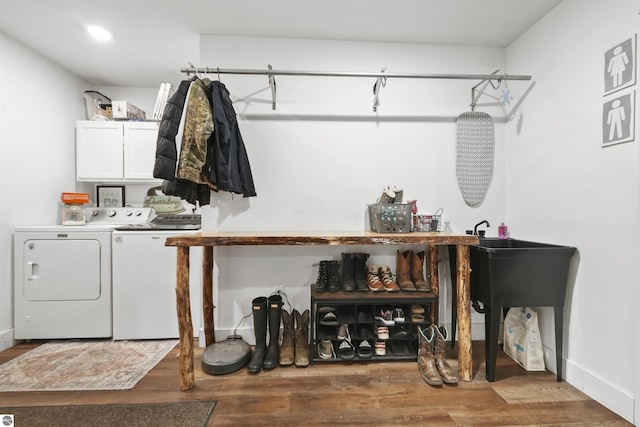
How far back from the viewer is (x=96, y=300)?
215cm

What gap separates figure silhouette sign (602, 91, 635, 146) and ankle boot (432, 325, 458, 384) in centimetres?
139

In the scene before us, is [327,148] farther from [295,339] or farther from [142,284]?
[142,284]

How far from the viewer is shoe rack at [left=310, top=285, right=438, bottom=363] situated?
179cm

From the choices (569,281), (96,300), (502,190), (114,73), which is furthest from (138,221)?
(569,281)

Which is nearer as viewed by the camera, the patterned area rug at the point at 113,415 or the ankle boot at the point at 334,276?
the patterned area rug at the point at 113,415

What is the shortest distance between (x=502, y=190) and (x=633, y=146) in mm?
884

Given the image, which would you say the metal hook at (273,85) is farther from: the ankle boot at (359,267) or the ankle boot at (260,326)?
the ankle boot at (260,326)

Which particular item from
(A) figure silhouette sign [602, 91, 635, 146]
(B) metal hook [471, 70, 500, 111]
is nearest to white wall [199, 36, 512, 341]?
(B) metal hook [471, 70, 500, 111]

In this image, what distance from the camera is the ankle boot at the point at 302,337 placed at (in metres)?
1.78

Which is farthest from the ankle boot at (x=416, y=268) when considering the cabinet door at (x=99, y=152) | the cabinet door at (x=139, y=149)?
the cabinet door at (x=99, y=152)

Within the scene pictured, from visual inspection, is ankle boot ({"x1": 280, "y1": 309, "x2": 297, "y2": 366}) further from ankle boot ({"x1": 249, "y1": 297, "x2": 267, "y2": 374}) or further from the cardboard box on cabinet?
the cardboard box on cabinet

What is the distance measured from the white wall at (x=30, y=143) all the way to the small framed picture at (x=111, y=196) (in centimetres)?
22

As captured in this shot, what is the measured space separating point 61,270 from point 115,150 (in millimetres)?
1146

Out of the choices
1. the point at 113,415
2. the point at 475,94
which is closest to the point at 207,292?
the point at 113,415
